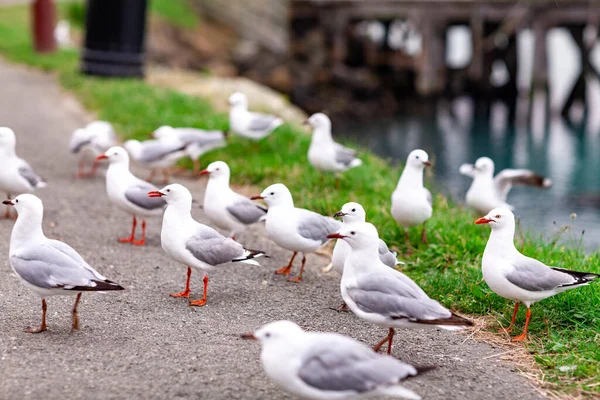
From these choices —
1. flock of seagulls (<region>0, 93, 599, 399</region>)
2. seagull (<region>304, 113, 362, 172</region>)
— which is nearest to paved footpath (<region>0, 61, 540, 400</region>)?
flock of seagulls (<region>0, 93, 599, 399</region>)

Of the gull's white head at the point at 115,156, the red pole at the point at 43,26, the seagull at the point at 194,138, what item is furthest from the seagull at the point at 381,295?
the red pole at the point at 43,26

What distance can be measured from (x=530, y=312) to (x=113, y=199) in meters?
4.03

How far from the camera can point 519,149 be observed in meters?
22.2

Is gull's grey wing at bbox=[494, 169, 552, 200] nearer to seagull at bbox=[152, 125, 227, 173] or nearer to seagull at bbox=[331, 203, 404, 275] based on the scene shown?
seagull at bbox=[152, 125, 227, 173]

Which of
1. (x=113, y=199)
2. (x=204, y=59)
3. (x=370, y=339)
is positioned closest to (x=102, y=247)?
(x=113, y=199)

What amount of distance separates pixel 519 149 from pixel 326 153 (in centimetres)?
1423

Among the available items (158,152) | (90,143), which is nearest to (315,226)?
(158,152)

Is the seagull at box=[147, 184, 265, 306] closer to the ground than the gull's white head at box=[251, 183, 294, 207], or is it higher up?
closer to the ground

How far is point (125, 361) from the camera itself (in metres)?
5.00

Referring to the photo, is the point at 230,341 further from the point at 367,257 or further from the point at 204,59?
the point at 204,59

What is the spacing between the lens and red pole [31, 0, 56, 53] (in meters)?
21.9

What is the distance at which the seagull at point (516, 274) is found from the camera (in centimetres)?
550

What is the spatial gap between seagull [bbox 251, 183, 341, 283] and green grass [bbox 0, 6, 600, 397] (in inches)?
35.7

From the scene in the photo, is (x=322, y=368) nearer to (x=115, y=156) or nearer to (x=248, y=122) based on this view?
(x=115, y=156)
